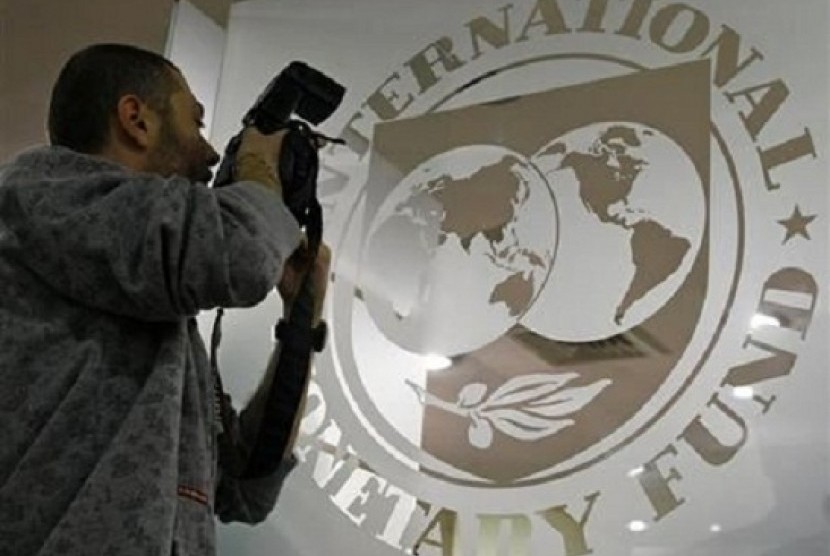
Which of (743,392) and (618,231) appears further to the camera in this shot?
(618,231)

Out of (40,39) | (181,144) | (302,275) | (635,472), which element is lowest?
(635,472)

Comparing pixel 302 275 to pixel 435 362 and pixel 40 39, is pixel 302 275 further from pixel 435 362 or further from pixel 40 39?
pixel 40 39

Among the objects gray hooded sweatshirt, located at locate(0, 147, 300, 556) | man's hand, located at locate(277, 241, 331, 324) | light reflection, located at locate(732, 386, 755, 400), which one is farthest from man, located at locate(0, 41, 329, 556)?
light reflection, located at locate(732, 386, 755, 400)

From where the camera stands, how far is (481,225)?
135cm

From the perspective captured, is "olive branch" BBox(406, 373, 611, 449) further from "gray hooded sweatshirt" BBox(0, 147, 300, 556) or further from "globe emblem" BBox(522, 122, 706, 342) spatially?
"gray hooded sweatshirt" BBox(0, 147, 300, 556)

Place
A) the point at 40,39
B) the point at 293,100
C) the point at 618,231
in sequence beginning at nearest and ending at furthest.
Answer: the point at 293,100 → the point at 618,231 → the point at 40,39

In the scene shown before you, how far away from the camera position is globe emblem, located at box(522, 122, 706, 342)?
4.00 ft

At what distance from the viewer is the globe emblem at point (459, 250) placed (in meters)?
1.31

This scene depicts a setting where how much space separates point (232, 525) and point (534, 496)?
1.21ft

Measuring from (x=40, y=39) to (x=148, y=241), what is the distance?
1065mm

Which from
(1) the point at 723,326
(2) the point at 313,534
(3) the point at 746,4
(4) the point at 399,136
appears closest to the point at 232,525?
(2) the point at 313,534

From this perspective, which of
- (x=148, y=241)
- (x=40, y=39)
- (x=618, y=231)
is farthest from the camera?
(x=40, y=39)

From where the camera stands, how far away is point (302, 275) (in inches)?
44.6

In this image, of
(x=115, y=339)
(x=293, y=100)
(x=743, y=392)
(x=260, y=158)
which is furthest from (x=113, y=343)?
(x=743, y=392)
